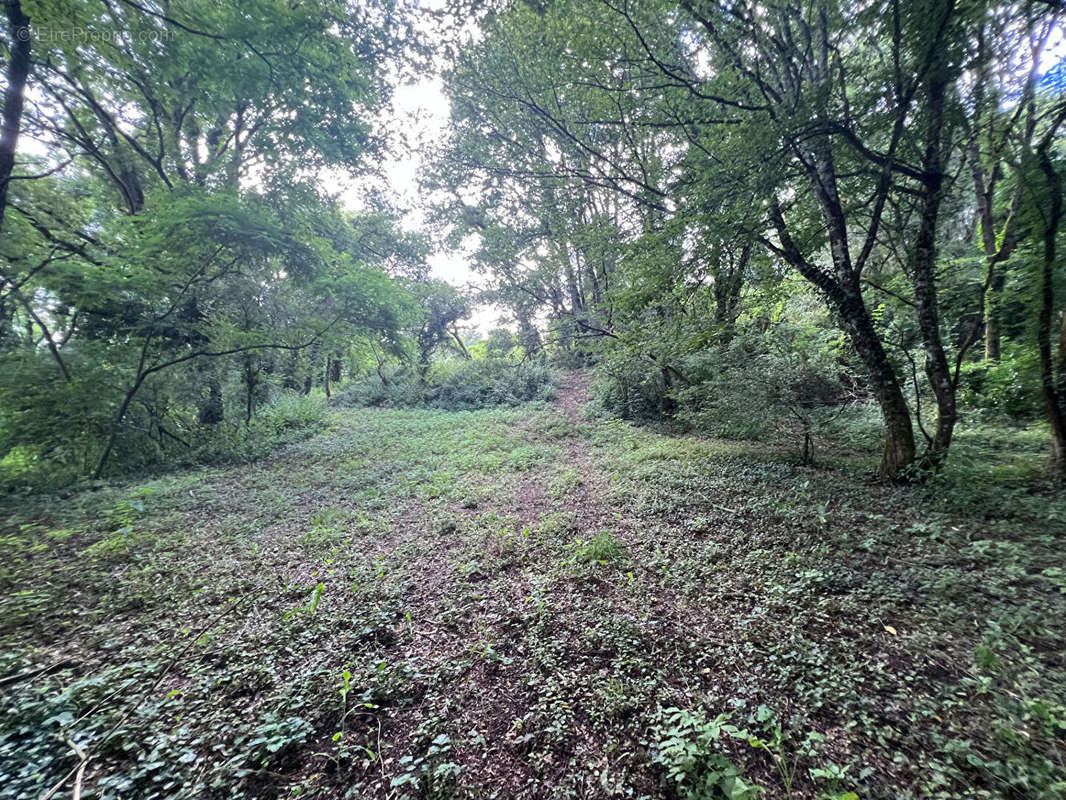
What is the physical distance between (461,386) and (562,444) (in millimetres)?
8239

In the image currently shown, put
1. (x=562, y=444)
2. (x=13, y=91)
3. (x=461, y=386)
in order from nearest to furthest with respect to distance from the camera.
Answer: (x=13, y=91) → (x=562, y=444) → (x=461, y=386)

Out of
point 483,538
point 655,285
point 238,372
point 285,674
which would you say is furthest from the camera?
point 238,372

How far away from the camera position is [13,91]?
5250 millimetres

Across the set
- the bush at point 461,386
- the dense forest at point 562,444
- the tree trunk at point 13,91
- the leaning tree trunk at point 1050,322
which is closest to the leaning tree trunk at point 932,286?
the dense forest at point 562,444

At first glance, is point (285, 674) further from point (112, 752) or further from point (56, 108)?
point (56, 108)

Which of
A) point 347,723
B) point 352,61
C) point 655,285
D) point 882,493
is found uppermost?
point 352,61

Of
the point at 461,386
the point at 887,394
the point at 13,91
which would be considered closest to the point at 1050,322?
the point at 887,394

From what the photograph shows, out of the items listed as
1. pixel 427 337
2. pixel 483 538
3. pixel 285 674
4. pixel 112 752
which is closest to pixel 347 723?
pixel 285 674

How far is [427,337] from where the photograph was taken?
815 inches

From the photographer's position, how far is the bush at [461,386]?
1531 cm

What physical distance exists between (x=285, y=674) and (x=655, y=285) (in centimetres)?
622

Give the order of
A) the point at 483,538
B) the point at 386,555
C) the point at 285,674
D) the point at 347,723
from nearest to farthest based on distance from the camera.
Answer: the point at 347,723, the point at 285,674, the point at 386,555, the point at 483,538

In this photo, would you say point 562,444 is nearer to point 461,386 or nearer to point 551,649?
point 551,649

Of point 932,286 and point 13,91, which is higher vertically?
point 13,91
